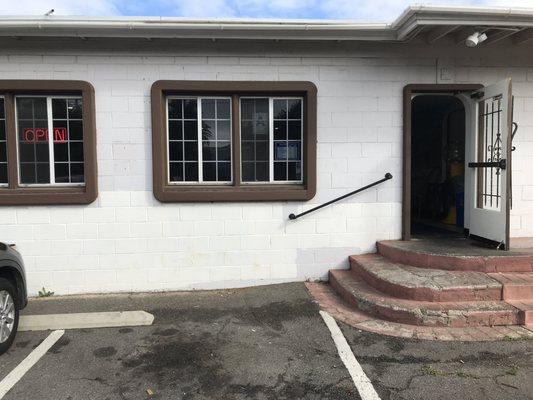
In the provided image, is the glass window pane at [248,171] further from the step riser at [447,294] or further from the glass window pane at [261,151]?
the step riser at [447,294]

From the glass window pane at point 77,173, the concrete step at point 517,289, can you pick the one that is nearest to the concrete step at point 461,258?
the concrete step at point 517,289

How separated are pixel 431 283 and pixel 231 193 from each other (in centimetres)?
293

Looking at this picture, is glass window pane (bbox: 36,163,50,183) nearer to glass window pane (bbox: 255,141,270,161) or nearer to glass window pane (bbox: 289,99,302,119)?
glass window pane (bbox: 255,141,270,161)

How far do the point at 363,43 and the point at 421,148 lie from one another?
5.00 meters

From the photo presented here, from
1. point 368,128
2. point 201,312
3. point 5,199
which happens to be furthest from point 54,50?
point 368,128

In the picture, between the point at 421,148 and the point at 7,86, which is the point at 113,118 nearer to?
the point at 7,86

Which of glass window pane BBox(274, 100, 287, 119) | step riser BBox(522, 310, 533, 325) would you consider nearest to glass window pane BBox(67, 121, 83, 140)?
glass window pane BBox(274, 100, 287, 119)

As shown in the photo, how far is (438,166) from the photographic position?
978 cm

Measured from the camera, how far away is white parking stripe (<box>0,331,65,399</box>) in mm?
3705

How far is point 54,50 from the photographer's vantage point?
19.8 feet

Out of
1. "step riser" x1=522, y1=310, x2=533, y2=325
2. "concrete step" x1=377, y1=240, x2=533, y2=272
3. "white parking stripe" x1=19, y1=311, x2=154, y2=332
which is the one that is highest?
"concrete step" x1=377, y1=240, x2=533, y2=272

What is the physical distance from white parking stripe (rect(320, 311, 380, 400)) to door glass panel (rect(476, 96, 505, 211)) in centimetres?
300

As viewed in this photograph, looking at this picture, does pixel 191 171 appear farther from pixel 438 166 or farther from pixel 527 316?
pixel 438 166

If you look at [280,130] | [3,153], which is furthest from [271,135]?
[3,153]
